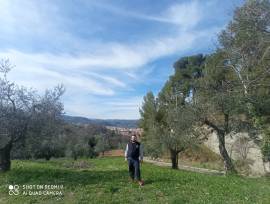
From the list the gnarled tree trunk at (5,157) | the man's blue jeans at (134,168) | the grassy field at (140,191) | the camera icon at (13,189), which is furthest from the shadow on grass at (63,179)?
the gnarled tree trunk at (5,157)

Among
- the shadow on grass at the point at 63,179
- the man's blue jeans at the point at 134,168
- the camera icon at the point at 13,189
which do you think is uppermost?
the man's blue jeans at the point at 134,168

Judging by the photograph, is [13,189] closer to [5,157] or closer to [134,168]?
[134,168]

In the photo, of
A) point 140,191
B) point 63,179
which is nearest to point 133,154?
point 140,191

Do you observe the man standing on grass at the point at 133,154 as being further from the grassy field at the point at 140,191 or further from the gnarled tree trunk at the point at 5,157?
the gnarled tree trunk at the point at 5,157

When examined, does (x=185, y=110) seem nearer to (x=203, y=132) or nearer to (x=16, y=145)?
(x=203, y=132)

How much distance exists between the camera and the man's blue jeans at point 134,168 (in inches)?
638

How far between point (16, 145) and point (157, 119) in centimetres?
2405

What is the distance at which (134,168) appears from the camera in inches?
663

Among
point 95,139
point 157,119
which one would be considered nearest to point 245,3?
point 157,119

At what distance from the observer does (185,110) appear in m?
30.7

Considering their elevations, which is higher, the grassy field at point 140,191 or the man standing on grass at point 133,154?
the man standing on grass at point 133,154

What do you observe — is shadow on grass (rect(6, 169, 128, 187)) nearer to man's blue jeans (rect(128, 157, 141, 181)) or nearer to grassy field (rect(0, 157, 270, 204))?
grassy field (rect(0, 157, 270, 204))

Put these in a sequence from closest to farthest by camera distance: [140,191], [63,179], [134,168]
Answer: [140,191], [134,168], [63,179]

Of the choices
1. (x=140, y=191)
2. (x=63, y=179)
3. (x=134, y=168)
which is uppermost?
(x=134, y=168)
